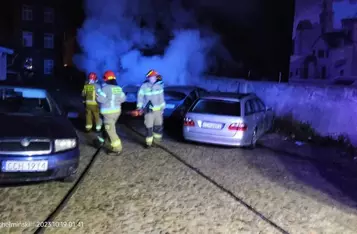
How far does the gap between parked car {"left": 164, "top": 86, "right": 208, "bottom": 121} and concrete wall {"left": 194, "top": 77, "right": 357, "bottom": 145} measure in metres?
2.94

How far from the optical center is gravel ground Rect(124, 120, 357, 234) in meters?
5.18

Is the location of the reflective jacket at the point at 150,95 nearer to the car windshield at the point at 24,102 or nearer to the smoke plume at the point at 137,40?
the car windshield at the point at 24,102

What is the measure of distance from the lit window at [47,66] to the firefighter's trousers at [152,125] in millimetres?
43697

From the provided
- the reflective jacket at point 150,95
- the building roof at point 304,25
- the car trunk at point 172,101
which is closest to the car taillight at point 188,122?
the reflective jacket at point 150,95

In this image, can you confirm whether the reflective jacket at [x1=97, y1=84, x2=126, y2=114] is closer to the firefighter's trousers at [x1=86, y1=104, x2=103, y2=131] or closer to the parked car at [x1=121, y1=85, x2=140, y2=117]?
the firefighter's trousers at [x1=86, y1=104, x2=103, y2=131]

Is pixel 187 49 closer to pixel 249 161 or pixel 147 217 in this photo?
pixel 249 161

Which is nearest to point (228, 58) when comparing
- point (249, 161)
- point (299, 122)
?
point (299, 122)

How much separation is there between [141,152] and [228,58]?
1675 cm

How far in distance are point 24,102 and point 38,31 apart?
1827 inches

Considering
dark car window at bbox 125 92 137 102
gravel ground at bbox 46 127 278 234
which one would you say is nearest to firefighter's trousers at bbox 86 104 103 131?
gravel ground at bbox 46 127 278 234

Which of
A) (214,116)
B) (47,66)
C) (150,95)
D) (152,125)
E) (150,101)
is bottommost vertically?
(152,125)

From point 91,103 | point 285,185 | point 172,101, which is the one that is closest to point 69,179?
point 285,185

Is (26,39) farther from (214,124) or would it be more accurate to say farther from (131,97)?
(214,124)

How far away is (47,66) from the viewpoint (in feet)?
165
